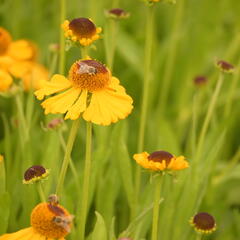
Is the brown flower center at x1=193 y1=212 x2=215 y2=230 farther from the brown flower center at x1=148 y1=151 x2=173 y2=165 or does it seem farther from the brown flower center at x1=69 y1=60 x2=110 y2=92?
the brown flower center at x1=69 y1=60 x2=110 y2=92

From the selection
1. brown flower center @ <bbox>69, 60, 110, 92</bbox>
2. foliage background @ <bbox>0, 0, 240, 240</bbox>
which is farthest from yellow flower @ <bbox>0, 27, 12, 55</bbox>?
brown flower center @ <bbox>69, 60, 110, 92</bbox>

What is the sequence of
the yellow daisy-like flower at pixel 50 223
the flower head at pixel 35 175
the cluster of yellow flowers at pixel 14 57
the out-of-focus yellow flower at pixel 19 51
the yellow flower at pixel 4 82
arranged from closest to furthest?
1. the yellow daisy-like flower at pixel 50 223
2. the flower head at pixel 35 175
3. the yellow flower at pixel 4 82
4. the cluster of yellow flowers at pixel 14 57
5. the out-of-focus yellow flower at pixel 19 51

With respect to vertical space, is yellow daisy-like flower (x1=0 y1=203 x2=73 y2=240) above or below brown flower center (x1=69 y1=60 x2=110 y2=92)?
below

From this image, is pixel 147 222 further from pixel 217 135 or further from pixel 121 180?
pixel 217 135

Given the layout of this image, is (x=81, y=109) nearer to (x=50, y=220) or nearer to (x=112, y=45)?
(x=50, y=220)

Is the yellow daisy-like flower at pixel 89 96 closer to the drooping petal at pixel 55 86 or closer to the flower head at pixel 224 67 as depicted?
the drooping petal at pixel 55 86

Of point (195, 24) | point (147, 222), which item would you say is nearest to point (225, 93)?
point (195, 24)

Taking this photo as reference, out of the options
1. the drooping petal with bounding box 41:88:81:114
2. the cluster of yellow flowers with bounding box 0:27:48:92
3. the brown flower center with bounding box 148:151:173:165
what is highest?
the drooping petal with bounding box 41:88:81:114

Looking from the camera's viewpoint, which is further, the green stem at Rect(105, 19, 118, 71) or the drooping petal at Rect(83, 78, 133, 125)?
the green stem at Rect(105, 19, 118, 71)

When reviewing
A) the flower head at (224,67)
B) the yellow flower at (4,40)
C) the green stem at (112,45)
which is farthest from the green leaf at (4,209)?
the yellow flower at (4,40)

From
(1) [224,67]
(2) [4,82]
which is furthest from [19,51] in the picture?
(1) [224,67]
